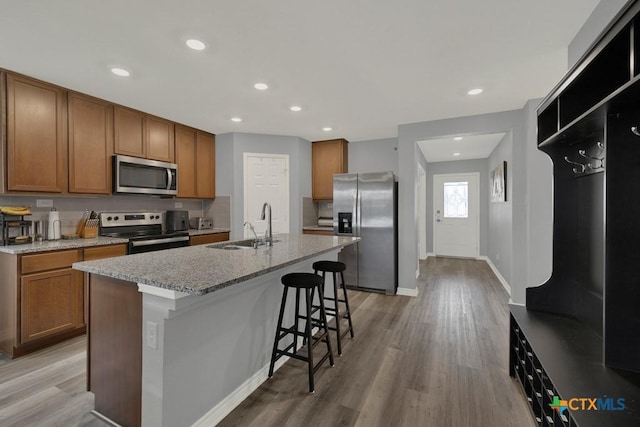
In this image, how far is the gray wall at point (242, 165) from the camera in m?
4.54

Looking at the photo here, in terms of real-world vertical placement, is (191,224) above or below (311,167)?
below

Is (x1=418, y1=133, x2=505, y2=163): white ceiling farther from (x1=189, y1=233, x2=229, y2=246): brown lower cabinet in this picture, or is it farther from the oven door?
the oven door

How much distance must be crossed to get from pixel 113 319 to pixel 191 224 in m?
3.21

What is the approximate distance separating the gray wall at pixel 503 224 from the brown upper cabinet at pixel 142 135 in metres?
4.45

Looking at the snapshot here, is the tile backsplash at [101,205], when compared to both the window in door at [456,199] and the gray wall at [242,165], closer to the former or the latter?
the gray wall at [242,165]

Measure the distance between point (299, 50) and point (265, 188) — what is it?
8.81 feet

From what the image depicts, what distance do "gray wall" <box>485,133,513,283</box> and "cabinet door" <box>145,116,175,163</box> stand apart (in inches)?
174

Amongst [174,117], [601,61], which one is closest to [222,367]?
[601,61]

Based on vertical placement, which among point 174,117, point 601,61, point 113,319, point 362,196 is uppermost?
point 174,117

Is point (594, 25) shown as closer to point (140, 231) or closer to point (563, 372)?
point (563, 372)

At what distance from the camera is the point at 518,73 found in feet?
8.60

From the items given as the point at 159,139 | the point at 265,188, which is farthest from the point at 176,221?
the point at 265,188

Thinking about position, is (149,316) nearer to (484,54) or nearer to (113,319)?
(113,319)

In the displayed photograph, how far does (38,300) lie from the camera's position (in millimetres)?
2482
